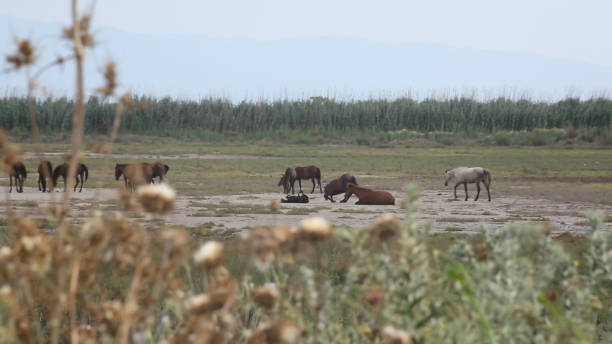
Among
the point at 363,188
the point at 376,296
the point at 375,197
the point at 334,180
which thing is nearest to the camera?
the point at 376,296

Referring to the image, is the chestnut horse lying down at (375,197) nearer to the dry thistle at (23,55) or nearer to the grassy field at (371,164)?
the grassy field at (371,164)

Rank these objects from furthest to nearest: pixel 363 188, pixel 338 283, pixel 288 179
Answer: pixel 288 179
pixel 363 188
pixel 338 283

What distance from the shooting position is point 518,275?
2.50 metres

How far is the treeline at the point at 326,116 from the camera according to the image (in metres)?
40.8

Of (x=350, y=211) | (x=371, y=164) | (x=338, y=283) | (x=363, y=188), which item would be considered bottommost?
(x=371, y=164)

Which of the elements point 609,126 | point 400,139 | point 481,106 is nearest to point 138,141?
point 400,139

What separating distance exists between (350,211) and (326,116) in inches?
1070

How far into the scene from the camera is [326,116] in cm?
4131

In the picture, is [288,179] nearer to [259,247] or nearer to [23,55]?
[23,55]

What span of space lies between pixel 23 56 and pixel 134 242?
436mm

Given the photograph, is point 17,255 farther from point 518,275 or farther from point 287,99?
point 287,99

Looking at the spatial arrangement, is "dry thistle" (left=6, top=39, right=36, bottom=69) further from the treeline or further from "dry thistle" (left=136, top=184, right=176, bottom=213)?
the treeline

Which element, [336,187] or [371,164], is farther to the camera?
[371,164]

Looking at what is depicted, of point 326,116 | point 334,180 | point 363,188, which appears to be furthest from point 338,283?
point 326,116
